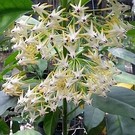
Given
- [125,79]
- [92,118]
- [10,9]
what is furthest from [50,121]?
[10,9]

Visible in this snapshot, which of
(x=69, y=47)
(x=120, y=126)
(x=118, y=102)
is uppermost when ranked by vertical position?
(x=69, y=47)

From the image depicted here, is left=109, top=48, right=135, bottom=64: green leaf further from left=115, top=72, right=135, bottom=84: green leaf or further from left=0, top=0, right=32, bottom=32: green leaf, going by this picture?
left=0, top=0, right=32, bottom=32: green leaf

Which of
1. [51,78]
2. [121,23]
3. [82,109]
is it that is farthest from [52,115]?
[121,23]

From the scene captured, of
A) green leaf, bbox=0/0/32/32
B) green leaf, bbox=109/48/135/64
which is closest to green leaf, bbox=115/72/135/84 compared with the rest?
green leaf, bbox=109/48/135/64

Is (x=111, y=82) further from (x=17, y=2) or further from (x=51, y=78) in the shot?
(x=17, y=2)

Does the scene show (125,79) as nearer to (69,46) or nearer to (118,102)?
(118,102)

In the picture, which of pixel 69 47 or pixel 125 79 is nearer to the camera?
pixel 69 47
